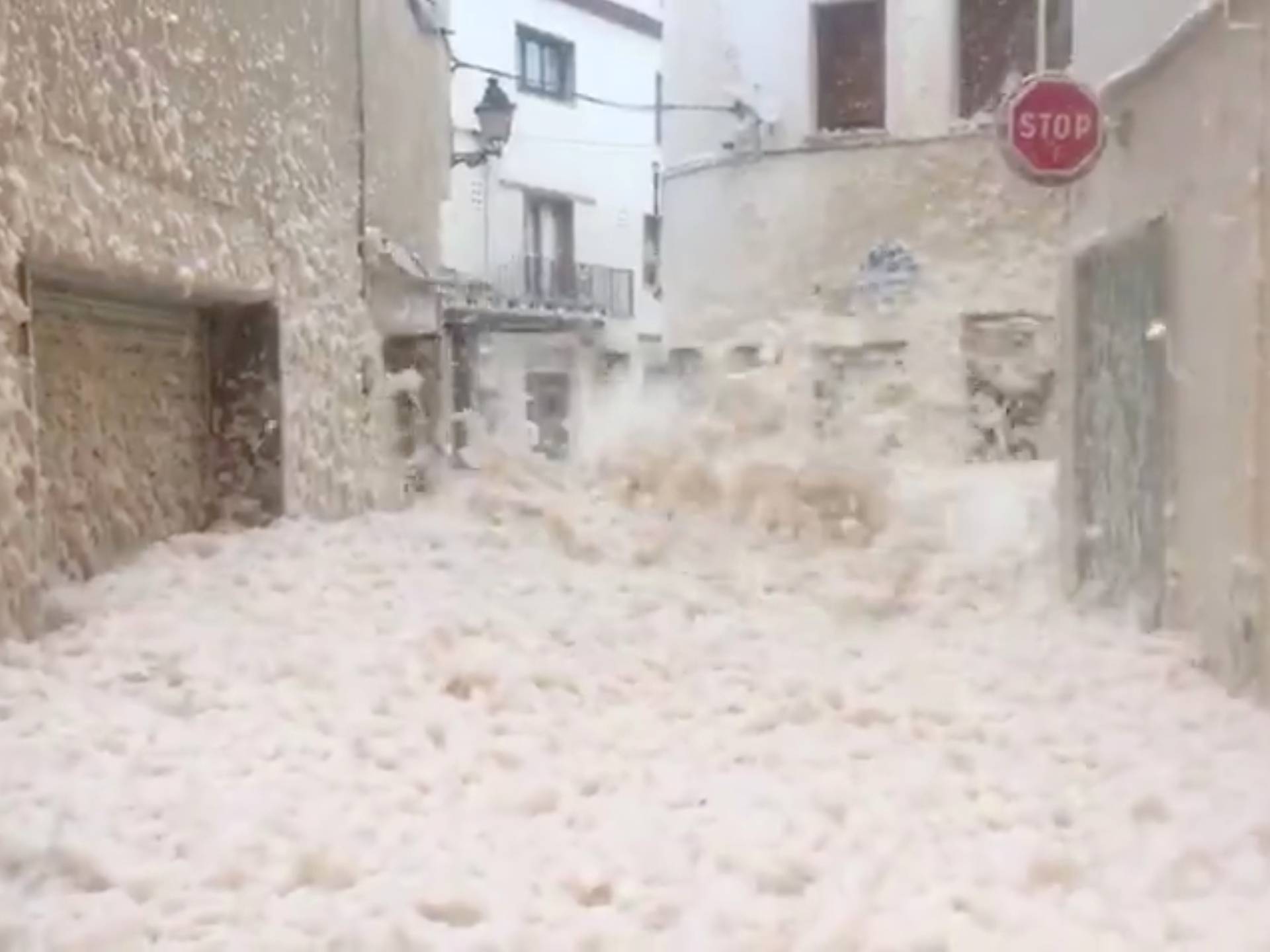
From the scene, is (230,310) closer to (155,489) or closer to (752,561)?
(155,489)

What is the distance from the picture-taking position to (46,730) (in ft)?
10.5

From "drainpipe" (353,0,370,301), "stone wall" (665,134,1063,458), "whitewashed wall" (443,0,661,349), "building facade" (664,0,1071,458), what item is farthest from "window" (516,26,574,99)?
"drainpipe" (353,0,370,301)

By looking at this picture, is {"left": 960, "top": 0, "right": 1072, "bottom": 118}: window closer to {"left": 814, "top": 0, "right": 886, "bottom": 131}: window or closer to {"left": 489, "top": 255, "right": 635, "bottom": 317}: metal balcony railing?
{"left": 814, "top": 0, "right": 886, "bottom": 131}: window

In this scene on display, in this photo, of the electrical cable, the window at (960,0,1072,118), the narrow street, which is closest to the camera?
the narrow street

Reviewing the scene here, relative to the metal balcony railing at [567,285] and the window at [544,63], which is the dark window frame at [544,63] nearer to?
the window at [544,63]

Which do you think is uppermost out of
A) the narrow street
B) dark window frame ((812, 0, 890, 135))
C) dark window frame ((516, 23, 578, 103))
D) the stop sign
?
dark window frame ((516, 23, 578, 103))

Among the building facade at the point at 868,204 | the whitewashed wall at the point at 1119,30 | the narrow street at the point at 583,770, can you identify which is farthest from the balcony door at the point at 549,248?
the narrow street at the point at 583,770

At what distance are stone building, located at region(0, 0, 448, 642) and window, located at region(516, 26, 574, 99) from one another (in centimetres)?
1253

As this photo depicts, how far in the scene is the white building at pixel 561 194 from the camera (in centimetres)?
1964

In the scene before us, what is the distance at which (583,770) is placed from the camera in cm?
338

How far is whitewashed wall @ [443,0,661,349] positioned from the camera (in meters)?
19.5

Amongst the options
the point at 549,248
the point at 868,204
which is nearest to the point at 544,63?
the point at 549,248

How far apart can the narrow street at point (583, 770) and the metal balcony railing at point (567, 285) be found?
47.8 ft

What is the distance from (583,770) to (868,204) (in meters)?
11.2
